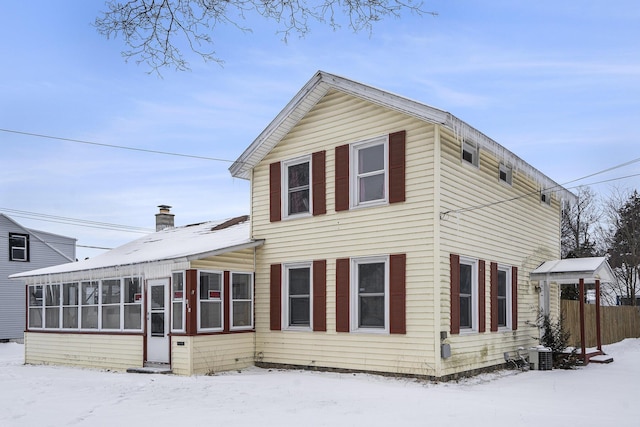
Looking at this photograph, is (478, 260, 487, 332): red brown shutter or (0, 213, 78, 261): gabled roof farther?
(0, 213, 78, 261): gabled roof

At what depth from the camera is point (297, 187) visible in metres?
15.0

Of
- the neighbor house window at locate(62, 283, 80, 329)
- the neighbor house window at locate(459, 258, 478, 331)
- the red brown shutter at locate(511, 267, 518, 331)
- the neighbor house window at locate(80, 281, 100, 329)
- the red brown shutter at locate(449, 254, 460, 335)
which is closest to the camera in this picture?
the red brown shutter at locate(449, 254, 460, 335)

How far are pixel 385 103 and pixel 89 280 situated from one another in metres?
9.34

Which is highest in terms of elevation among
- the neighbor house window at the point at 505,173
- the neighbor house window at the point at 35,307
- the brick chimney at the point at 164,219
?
the neighbor house window at the point at 505,173

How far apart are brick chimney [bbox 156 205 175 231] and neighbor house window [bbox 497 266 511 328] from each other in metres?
13.5

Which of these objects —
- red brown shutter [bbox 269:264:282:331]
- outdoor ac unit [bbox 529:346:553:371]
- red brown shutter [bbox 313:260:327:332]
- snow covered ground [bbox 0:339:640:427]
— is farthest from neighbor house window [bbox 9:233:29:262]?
outdoor ac unit [bbox 529:346:553:371]

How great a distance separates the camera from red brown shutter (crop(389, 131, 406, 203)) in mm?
12672

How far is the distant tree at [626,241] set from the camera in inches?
1300

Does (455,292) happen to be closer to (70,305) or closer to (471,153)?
(471,153)

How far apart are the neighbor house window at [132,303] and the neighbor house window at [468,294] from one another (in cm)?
775

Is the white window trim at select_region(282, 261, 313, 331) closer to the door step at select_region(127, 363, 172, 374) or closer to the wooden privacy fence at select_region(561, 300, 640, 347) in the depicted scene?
the door step at select_region(127, 363, 172, 374)

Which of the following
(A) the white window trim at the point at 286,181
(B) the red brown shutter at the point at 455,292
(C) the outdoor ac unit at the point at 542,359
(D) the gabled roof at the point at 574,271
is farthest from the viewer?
(D) the gabled roof at the point at 574,271

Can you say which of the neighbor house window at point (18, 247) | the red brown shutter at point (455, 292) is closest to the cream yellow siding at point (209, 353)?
the red brown shutter at point (455, 292)

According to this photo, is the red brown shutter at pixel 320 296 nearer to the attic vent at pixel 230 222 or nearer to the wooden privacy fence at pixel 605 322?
the attic vent at pixel 230 222
